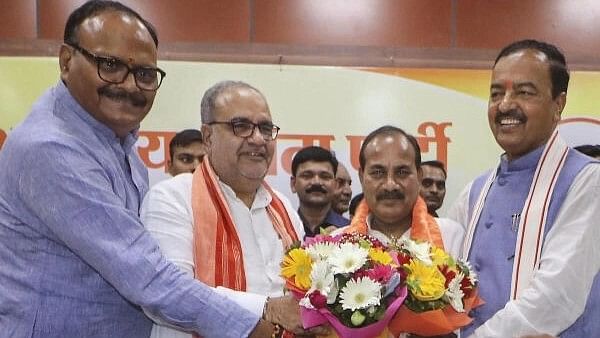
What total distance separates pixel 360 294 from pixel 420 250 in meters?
0.33

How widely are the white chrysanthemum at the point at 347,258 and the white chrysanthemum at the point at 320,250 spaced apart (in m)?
0.02

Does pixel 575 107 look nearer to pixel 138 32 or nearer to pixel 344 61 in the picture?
pixel 344 61

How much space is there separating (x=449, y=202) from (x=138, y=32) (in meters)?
3.31

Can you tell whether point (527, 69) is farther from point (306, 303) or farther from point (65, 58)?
point (65, 58)

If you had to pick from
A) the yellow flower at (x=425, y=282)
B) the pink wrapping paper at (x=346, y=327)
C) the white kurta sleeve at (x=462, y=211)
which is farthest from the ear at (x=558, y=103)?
the pink wrapping paper at (x=346, y=327)

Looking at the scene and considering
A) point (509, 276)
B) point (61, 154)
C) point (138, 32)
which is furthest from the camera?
point (509, 276)

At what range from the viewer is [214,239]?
261 centimetres

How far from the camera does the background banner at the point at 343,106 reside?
4949 mm

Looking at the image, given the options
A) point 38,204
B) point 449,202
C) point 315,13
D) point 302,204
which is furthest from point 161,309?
point 315,13

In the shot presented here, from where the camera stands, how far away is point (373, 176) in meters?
3.04

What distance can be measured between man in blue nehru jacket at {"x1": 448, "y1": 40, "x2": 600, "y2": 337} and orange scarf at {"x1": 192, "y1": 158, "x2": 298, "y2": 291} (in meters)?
0.90

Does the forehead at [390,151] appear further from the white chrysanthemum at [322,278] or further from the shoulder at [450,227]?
the white chrysanthemum at [322,278]

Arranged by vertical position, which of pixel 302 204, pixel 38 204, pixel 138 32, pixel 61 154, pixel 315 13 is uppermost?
pixel 315 13

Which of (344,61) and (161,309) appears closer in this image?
(161,309)
